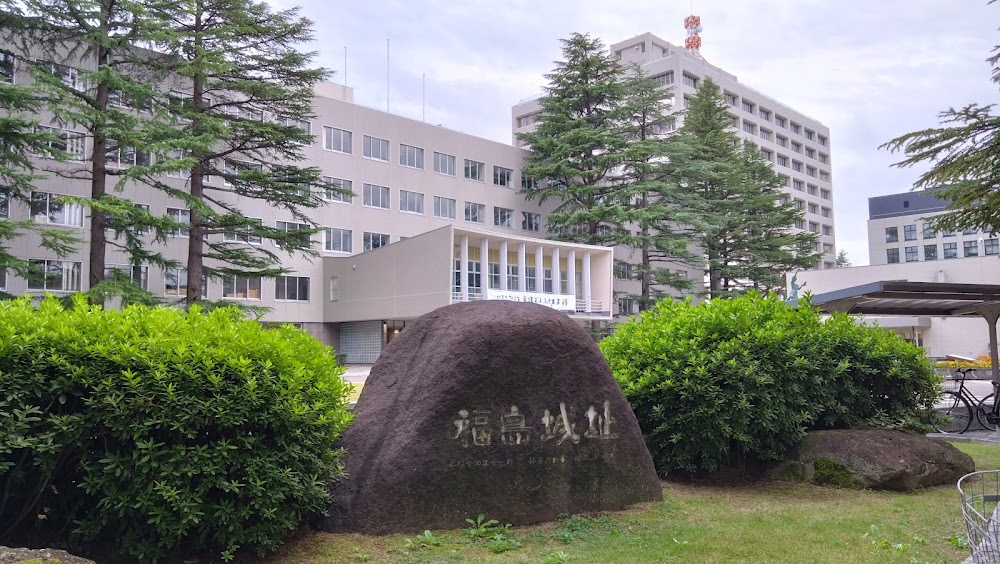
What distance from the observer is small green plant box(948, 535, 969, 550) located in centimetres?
594

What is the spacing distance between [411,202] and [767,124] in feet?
178

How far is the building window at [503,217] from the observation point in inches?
2013

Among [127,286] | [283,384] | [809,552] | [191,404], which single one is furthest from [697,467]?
[127,286]

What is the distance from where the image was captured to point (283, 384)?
17.9ft

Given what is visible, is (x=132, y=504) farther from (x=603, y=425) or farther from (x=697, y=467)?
(x=697, y=467)

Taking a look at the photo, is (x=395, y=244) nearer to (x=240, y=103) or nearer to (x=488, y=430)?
(x=240, y=103)

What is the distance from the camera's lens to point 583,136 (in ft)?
141

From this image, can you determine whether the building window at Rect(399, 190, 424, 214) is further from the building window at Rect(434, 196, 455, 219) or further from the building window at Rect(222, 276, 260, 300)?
the building window at Rect(222, 276, 260, 300)

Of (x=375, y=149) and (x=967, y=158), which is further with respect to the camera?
(x=375, y=149)

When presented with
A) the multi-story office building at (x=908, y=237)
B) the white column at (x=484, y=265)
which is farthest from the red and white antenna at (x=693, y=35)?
the white column at (x=484, y=265)

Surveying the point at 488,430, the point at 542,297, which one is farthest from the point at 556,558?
the point at 542,297

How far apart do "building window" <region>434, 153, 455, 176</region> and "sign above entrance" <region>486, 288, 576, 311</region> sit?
11607 mm

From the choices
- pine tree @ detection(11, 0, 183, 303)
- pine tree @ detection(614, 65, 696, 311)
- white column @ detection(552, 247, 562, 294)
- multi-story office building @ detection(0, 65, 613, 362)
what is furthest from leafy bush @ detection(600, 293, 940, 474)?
white column @ detection(552, 247, 562, 294)

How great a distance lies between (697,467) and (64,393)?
671 cm
